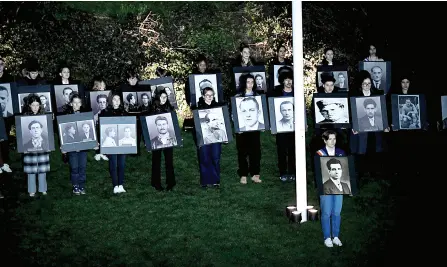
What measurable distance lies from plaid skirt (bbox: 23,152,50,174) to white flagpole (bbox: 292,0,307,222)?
415 centimetres

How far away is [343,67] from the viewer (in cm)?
1046

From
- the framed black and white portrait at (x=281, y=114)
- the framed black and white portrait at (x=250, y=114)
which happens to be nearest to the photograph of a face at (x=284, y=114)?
the framed black and white portrait at (x=281, y=114)

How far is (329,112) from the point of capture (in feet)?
29.8

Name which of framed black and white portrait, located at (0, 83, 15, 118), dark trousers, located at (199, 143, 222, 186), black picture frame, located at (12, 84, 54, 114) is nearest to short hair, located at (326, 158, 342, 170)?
dark trousers, located at (199, 143, 222, 186)

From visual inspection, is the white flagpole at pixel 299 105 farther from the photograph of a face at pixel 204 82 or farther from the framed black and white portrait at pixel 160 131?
the photograph of a face at pixel 204 82

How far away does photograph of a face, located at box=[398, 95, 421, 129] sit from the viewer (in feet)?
31.1

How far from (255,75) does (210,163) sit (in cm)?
196

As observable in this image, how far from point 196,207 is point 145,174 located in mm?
1982

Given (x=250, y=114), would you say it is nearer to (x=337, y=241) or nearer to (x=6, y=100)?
(x=337, y=241)

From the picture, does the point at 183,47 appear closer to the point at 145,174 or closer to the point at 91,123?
the point at 145,174

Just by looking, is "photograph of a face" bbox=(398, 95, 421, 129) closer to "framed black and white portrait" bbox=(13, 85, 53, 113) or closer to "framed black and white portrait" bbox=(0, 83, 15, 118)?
"framed black and white portrait" bbox=(13, 85, 53, 113)

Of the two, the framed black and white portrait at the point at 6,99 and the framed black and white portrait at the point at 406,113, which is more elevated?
the framed black and white portrait at the point at 6,99

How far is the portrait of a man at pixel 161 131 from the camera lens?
9.02 m

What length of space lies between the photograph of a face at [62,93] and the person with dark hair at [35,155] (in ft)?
1.73
